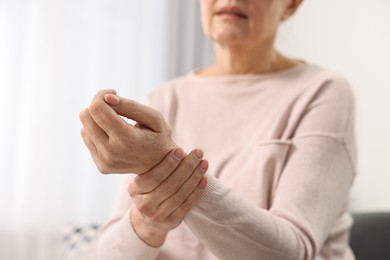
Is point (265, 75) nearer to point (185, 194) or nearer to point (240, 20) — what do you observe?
point (240, 20)

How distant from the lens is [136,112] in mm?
683

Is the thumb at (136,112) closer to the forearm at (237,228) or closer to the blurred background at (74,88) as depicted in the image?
the forearm at (237,228)

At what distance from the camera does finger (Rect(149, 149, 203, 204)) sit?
2.46 feet

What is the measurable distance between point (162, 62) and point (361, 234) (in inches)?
52.2

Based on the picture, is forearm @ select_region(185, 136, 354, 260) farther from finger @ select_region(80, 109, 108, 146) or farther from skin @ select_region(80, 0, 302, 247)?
finger @ select_region(80, 109, 108, 146)

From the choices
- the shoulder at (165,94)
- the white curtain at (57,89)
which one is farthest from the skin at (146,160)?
the white curtain at (57,89)

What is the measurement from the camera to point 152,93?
1.31 m

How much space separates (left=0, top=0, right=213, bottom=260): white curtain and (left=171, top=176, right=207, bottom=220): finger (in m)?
1.38

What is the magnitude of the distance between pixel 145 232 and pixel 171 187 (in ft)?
0.75

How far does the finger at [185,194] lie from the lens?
767 mm

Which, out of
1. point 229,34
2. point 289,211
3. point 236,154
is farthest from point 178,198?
point 229,34

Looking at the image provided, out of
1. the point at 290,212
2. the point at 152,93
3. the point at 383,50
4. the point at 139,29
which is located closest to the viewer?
the point at 290,212

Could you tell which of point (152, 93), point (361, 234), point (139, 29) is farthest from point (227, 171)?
point (139, 29)

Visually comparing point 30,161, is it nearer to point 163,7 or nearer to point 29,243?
point 29,243
